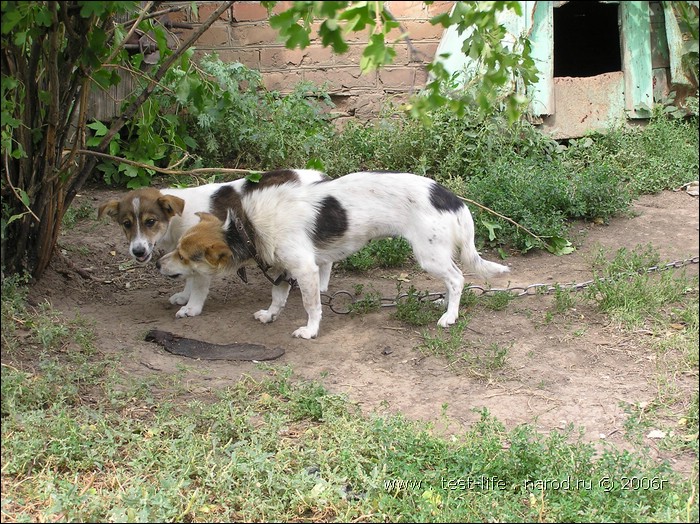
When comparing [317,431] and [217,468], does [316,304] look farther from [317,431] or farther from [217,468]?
[217,468]

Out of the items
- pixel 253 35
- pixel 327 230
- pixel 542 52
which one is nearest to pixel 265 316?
pixel 327 230

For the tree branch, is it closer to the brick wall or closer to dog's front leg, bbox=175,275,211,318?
dog's front leg, bbox=175,275,211,318

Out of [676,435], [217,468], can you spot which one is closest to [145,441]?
[217,468]

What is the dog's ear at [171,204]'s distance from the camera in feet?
21.2

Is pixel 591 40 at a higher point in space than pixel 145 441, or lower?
higher

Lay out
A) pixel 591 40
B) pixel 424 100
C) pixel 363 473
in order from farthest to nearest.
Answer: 1. pixel 591 40
2. pixel 363 473
3. pixel 424 100

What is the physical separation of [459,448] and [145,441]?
5.31 feet

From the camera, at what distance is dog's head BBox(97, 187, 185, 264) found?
6.47 metres

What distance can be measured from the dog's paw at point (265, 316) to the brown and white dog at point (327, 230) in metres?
0.37

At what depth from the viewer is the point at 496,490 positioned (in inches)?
159

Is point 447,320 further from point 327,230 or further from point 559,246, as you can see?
point 559,246

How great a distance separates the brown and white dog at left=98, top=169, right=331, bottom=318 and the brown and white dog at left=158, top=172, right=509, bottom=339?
0.27m

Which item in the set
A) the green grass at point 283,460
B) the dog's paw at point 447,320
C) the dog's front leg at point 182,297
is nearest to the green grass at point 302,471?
the green grass at point 283,460

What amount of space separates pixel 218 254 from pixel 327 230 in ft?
2.66
